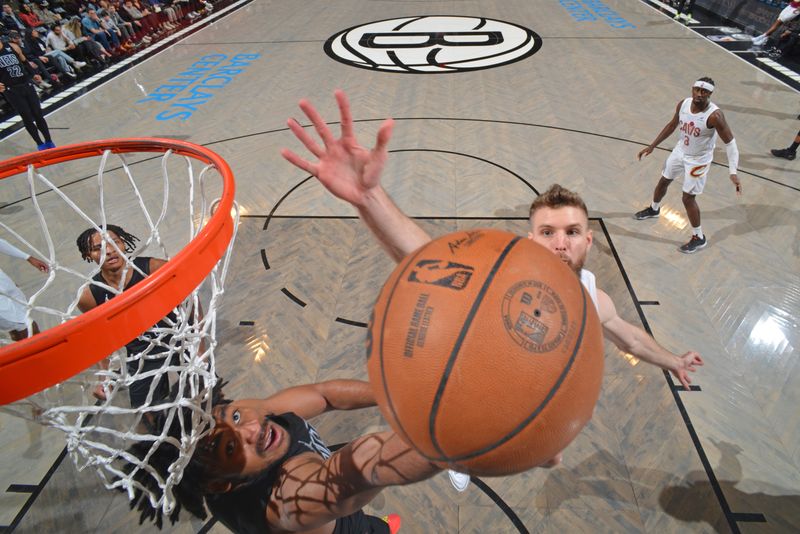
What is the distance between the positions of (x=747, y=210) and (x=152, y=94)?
A: 935 centimetres

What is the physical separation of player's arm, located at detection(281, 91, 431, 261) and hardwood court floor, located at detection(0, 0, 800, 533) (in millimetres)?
1780

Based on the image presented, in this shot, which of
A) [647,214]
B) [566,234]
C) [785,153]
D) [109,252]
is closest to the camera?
[566,234]

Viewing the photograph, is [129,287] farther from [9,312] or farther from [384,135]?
[384,135]

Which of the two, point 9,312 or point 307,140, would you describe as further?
point 9,312

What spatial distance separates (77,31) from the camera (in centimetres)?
1009

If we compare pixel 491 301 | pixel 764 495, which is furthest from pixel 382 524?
pixel 764 495

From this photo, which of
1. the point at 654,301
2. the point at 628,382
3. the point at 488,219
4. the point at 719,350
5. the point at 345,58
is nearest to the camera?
the point at 628,382

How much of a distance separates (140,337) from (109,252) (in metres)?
1.00

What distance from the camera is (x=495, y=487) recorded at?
2.70m

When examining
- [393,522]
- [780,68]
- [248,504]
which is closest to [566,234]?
[248,504]

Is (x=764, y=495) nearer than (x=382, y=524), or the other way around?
(x=382, y=524)

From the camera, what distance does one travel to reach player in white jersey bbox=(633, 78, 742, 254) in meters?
4.00

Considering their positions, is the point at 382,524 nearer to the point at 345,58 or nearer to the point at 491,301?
the point at 491,301

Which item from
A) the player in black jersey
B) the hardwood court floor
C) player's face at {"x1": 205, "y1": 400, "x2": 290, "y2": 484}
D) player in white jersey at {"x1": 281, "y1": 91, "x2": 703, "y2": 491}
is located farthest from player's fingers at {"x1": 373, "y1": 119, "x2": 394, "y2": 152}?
the player in black jersey
